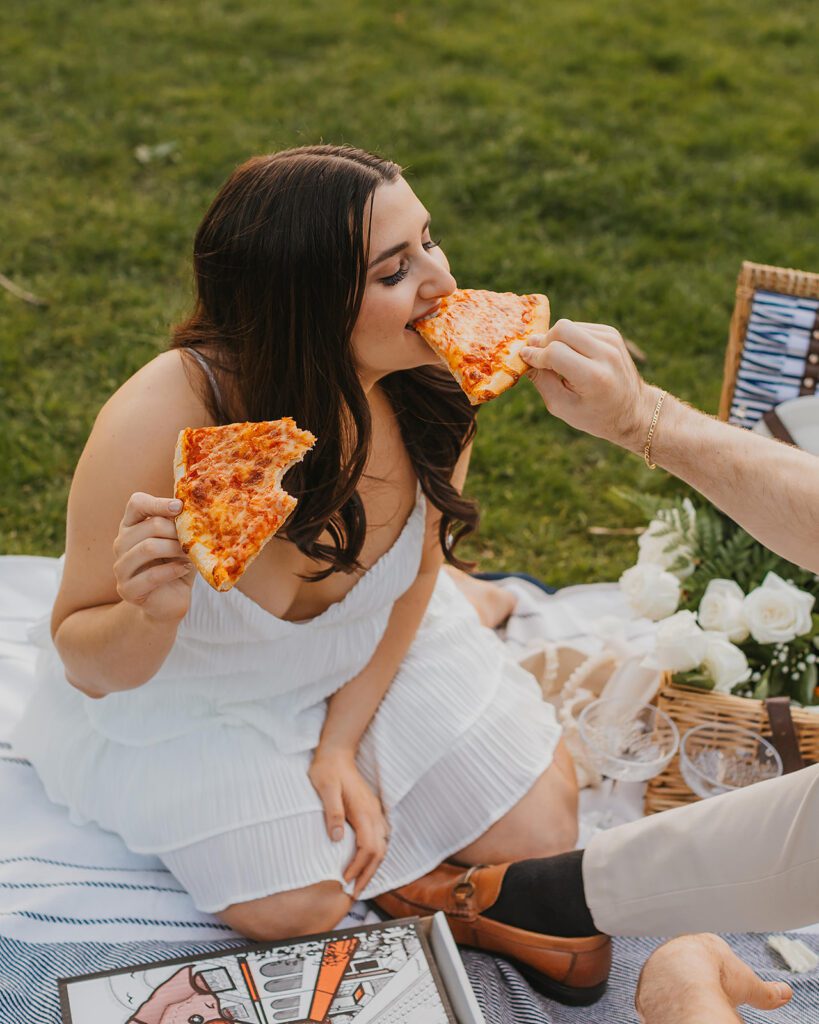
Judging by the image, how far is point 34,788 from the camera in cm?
343

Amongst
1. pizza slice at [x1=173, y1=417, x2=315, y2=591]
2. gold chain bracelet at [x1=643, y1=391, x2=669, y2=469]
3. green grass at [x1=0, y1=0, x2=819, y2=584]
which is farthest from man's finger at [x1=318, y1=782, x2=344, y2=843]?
green grass at [x1=0, y1=0, x2=819, y2=584]

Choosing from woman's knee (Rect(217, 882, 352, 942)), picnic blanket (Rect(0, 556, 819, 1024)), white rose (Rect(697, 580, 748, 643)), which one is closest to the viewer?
picnic blanket (Rect(0, 556, 819, 1024))

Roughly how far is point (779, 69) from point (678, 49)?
72 centimetres

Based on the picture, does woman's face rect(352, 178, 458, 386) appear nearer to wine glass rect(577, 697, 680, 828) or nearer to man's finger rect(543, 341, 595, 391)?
man's finger rect(543, 341, 595, 391)

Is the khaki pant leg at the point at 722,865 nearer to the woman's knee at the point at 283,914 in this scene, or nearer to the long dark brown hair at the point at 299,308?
the woman's knee at the point at 283,914

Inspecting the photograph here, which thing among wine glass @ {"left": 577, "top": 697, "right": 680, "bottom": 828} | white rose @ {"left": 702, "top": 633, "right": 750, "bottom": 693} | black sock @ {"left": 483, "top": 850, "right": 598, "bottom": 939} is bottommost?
black sock @ {"left": 483, "top": 850, "right": 598, "bottom": 939}

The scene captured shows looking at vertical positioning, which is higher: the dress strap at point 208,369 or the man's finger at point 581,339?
the man's finger at point 581,339

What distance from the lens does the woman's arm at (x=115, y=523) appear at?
8.84 ft

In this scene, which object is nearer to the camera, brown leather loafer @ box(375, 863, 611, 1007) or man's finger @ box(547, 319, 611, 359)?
man's finger @ box(547, 319, 611, 359)

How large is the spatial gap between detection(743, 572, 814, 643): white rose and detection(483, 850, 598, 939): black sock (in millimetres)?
991

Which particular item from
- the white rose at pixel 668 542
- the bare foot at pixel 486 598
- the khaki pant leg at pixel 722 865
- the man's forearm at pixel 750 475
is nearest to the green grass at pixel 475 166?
the bare foot at pixel 486 598

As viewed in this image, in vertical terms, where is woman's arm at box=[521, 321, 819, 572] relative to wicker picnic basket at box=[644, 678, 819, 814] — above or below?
above

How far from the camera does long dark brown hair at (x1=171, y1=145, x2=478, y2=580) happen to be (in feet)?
8.61

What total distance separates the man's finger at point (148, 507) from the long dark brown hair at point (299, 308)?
19.3 inches
